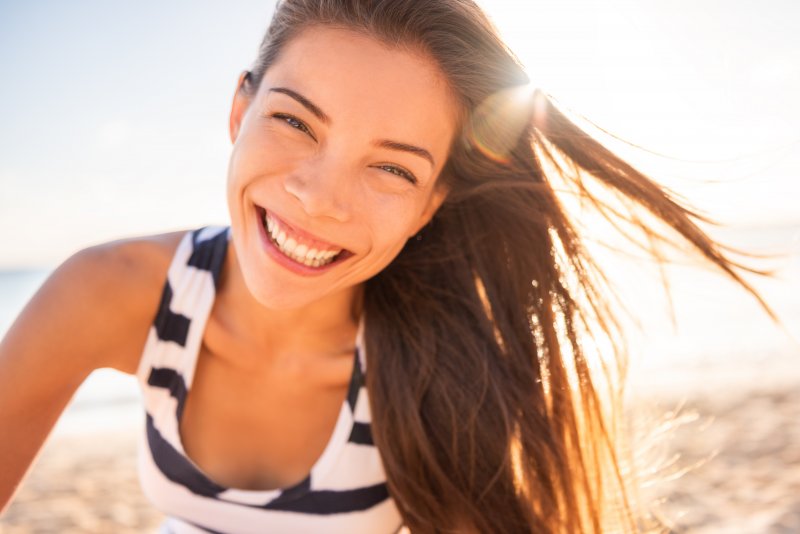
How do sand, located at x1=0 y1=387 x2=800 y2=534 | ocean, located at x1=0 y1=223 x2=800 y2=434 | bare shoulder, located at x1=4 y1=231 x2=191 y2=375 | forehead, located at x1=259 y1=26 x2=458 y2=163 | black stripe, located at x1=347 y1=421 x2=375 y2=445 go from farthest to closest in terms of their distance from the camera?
ocean, located at x1=0 y1=223 x2=800 y2=434 → sand, located at x1=0 y1=387 x2=800 y2=534 → black stripe, located at x1=347 y1=421 x2=375 y2=445 → bare shoulder, located at x1=4 y1=231 x2=191 y2=375 → forehead, located at x1=259 y1=26 x2=458 y2=163

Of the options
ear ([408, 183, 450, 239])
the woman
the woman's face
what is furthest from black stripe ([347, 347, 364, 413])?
ear ([408, 183, 450, 239])

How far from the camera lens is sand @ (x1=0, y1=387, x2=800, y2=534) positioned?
452 centimetres

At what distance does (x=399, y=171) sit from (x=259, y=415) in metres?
1.09

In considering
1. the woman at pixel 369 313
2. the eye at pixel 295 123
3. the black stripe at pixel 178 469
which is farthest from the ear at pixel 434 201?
the black stripe at pixel 178 469

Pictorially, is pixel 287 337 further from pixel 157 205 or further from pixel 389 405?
pixel 157 205

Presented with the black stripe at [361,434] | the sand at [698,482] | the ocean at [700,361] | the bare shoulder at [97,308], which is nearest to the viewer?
the bare shoulder at [97,308]

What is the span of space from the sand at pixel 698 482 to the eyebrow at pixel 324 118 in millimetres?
2623

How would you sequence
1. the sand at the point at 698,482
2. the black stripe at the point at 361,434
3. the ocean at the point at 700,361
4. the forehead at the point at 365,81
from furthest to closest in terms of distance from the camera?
the ocean at the point at 700,361, the sand at the point at 698,482, the black stripe at the point at 361,434, the forehead at the point at 365,81

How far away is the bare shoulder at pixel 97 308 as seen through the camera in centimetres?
218

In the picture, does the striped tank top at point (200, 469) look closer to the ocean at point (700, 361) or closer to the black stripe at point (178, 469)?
the black stripe at point (178, 469)

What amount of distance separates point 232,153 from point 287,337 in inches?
31.0

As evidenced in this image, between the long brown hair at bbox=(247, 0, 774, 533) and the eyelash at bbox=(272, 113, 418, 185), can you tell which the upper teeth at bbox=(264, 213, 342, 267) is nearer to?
the eyelash at bbox=(272, 113, 418, 185)

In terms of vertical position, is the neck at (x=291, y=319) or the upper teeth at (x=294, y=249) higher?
the upper teeth at (x=294, y=249)

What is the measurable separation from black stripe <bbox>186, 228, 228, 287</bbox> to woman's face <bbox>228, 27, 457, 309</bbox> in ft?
1.01
